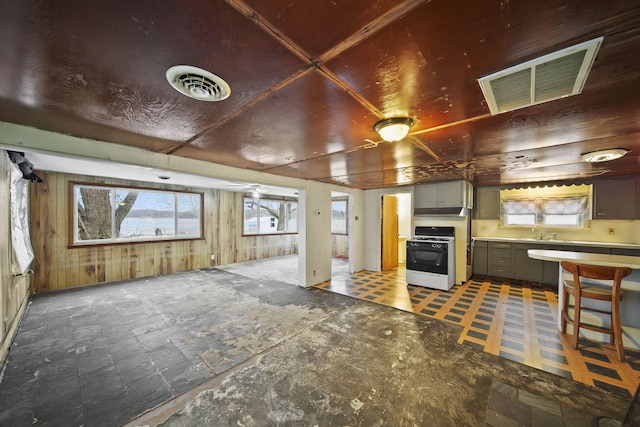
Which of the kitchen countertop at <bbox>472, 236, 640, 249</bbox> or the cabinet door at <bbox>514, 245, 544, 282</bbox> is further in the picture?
the cabinet door at <bbox>514, 245, 544, 282</bbox>

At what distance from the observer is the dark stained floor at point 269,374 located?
1.66 metres

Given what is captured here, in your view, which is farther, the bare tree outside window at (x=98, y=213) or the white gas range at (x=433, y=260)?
the bare tree outside window at (x=98, y=213)

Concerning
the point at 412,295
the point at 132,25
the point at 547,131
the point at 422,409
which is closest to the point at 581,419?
the point at 422,409

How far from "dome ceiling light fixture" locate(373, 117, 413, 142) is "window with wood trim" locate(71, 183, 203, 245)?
582 cm

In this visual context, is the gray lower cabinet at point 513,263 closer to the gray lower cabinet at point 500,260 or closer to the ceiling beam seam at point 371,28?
the gray lower cabinet at point 500,260

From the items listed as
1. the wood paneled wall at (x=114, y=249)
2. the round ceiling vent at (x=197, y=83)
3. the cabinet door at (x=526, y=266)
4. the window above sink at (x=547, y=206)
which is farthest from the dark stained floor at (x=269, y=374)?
the window above sink at (x=547, y=206)

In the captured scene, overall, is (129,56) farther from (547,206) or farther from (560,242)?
(547,206)

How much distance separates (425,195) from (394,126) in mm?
3780

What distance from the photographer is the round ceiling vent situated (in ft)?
3.90

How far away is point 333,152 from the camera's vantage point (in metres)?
2.73

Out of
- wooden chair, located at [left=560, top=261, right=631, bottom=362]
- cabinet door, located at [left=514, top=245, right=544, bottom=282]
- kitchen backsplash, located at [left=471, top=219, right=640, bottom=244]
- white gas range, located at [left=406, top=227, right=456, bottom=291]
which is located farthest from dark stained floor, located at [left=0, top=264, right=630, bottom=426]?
kitchen backsplash, located at [left=471, top=219, right=640, bottom=244]

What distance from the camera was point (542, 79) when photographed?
1.27 metres

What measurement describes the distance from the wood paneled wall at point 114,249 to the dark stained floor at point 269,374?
1.26 m

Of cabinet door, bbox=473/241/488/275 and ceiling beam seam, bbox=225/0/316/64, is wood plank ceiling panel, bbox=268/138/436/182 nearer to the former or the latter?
ceiling beam seam, bbox=225/0/316/64
